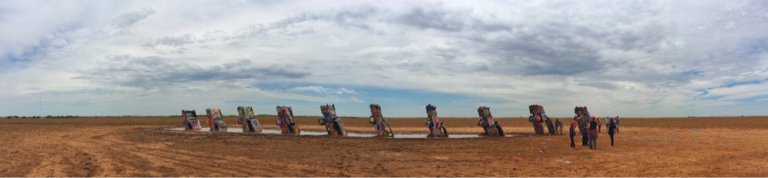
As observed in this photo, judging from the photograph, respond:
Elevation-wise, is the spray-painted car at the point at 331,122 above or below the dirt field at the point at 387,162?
above

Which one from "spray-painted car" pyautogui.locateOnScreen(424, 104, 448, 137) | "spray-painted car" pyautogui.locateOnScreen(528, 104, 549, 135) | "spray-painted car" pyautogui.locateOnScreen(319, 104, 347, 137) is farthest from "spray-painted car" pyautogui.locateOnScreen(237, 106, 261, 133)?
"spray-painted car" pyautogui.locateOnScreen(528, 104, 549, 135)

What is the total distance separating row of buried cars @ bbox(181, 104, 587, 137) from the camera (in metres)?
36.2

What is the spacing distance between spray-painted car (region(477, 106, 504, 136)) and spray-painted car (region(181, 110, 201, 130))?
2548 centimetres

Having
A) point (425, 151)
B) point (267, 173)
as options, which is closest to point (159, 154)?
point (267, 173)

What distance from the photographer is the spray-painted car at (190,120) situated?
46.1 metres

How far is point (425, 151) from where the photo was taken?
2342cm

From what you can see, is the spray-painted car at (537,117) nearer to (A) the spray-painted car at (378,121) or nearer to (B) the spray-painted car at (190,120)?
(A) the spray-painted car at (378,121)

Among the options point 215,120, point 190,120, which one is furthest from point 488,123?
point 190,120

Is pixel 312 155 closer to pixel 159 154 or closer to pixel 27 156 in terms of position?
pixel 159 154

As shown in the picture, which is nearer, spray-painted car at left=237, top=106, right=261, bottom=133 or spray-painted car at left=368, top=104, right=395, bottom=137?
spray-painted car at left=368, top=104, right=395, bottom=137

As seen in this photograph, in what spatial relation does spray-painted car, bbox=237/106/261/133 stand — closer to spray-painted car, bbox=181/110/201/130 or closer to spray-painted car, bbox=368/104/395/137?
spray-painted car, bbox=181/110/201/130

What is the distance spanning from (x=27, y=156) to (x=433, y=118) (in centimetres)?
2400

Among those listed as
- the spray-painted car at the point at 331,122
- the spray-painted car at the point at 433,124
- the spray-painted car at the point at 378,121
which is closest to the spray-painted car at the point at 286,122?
the spray-painted car at the point at 331,122

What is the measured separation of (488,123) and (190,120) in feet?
87.6
